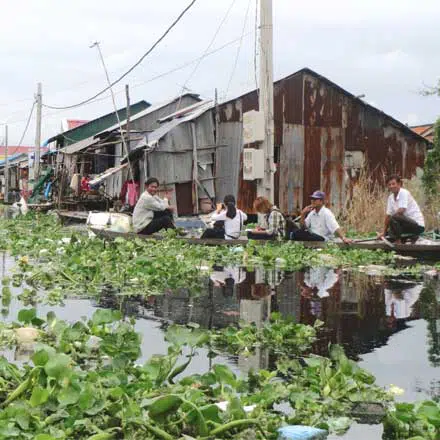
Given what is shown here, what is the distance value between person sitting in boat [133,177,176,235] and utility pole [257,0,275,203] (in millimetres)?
2215

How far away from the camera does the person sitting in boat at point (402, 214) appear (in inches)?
529

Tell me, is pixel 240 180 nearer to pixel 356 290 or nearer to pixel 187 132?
pixel 187 132

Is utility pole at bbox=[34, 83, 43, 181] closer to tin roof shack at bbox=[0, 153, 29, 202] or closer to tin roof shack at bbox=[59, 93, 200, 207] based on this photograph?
tin roof shack at bbox=[59, 93, 200, 207]

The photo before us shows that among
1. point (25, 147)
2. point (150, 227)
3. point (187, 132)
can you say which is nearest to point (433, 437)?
point (150, 227)

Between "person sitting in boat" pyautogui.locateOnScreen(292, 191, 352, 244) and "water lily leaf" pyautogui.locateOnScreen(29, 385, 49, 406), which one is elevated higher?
"person sitting in boat" pyautogui.locateOnScreen(292, 191, 352, 244)

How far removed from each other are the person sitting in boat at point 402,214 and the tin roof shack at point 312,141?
10475 millimetres

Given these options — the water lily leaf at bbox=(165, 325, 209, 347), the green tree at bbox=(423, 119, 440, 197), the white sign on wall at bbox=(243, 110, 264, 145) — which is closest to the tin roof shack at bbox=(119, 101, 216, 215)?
the green tree at bbox=(423, 119, 440, 197)

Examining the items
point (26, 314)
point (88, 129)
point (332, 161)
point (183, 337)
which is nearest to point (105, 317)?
point (26, 314)

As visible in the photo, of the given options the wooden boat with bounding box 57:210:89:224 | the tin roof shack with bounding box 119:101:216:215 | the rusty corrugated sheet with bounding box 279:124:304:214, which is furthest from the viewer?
the wooden boat with bounding box 57:210:89:224

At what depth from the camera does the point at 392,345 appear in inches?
225

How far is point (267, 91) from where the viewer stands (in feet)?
51.6

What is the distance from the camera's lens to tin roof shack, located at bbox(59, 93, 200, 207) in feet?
91.5

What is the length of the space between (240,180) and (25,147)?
62.0m

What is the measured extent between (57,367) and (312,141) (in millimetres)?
21696
